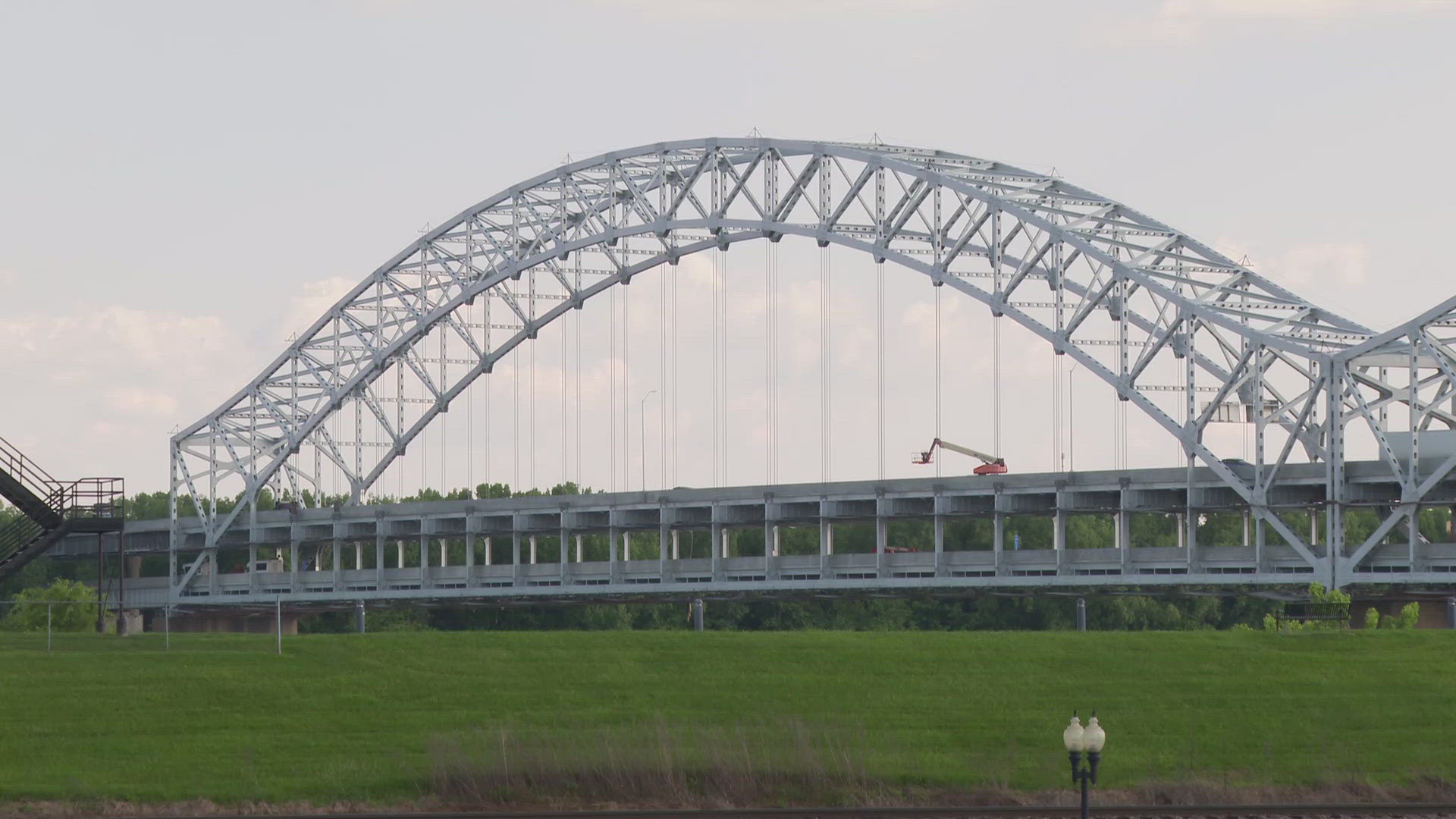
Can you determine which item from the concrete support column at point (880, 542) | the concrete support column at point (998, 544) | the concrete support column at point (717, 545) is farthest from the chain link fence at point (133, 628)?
the concrete support column at point (998, 544)

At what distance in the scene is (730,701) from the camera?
4388cm

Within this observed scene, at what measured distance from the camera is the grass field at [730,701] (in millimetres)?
38625

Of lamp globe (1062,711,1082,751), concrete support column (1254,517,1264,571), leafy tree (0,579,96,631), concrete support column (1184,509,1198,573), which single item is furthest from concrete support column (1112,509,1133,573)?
lamp globe (1062,711,1082,751)

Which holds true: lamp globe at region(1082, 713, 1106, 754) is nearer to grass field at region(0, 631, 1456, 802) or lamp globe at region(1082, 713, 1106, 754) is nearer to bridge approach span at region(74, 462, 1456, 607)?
grass field at region(0, 631, 1456, 802)

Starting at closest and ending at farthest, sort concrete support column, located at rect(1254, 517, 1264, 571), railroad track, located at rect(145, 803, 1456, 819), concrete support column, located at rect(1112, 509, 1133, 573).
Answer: railroad track, located at rect(145, 803, 1456, 819) < concrete support column, located at rect(1254, 517, 1264, 571) < concrete support column, located at rect(1112, 509, 1133, 573)

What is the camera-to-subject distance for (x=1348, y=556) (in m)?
75.5

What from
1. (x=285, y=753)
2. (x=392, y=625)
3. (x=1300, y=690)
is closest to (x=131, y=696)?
(x=285, y=753)

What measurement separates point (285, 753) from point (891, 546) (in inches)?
3848

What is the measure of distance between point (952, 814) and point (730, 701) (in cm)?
950

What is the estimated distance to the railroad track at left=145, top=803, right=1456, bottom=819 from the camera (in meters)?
34.9

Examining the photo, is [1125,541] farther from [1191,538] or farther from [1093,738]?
[1093,738]

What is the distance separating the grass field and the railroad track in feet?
8.00

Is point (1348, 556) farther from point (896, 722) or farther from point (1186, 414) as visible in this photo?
point (896, 722)

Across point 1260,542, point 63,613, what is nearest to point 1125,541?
point 1260,542
